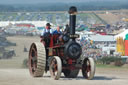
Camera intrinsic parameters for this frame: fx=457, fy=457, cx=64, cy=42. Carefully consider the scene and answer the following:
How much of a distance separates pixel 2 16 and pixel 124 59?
290 feet

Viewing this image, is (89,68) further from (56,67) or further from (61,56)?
(56,67)

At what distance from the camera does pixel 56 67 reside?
16.1 metres

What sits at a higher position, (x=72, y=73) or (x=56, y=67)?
(x=56, y=67)

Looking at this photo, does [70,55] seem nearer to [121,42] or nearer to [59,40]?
[59,40]

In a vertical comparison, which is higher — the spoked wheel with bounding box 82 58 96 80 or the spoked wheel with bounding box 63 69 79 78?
the spoked wheel with bounding box 82 58 96 80

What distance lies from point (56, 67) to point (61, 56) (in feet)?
1.87

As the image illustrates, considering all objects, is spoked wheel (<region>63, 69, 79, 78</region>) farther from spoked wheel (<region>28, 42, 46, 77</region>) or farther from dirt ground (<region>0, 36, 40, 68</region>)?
dirt ground (<region>0, 36, 40, 68</region>)

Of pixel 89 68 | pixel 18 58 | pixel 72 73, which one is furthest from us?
pixel 18 58

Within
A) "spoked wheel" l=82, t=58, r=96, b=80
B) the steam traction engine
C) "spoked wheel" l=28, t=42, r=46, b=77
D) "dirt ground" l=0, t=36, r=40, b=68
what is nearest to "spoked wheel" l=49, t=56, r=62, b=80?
the steam traction engine

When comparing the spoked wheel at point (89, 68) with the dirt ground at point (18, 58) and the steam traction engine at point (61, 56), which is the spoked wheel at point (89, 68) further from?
the dirt ground at point (18, 58)

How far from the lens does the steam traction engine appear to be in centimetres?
1602

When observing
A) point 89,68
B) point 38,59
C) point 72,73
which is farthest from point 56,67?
point 72,73

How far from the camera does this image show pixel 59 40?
16594 millimetres

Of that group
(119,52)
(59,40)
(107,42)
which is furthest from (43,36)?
(107,42)
